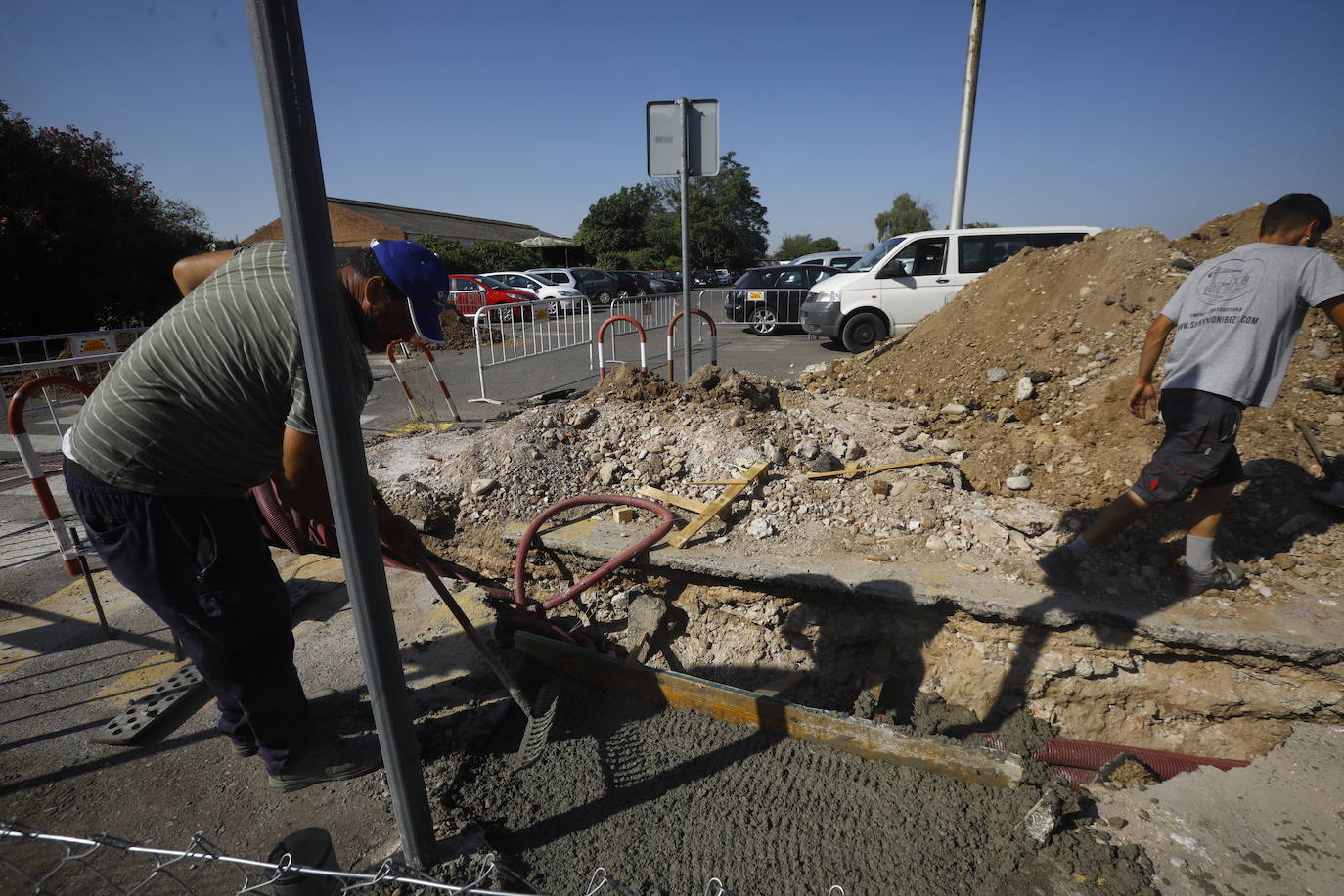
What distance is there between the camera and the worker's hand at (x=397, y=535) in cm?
221

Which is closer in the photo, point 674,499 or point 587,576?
point 587,576

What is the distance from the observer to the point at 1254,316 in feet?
9.20

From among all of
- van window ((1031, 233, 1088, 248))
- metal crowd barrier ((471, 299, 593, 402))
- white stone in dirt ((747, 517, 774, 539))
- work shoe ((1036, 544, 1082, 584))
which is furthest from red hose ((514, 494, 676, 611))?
van window ((1031, 233, 1088, 248))

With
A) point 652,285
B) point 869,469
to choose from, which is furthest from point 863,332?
point 652,285

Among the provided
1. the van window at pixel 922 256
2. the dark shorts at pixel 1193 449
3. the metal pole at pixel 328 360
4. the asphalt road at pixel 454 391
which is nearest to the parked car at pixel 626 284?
the asphalt road at pixel 454 391

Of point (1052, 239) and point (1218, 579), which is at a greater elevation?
point (1052, 239)

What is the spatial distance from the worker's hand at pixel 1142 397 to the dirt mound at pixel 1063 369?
2.96ft

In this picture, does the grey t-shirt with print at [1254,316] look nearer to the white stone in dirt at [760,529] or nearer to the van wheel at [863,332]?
the white stone in dirt at [760,529]

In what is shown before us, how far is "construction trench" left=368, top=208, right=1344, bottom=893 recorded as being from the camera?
2.15m

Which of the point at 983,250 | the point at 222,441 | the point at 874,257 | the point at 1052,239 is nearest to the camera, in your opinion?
the point at 222,441

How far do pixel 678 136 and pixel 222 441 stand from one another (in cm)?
506

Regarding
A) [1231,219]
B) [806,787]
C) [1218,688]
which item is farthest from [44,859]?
[1231,219]

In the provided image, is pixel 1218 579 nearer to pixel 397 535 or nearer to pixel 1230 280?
pixel 1230 280

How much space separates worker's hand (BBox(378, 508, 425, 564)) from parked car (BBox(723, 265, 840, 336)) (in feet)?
41.6
